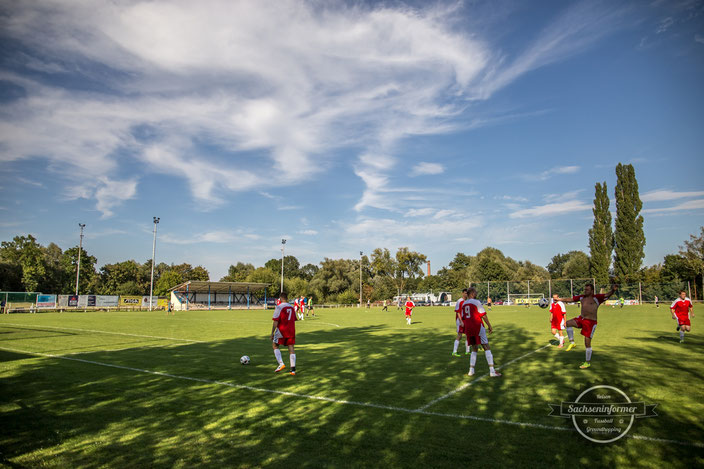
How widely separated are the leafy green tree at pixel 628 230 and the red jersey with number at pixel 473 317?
69.8m

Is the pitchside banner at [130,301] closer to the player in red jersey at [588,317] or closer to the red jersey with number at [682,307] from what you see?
the player in red jersey at [588,317]

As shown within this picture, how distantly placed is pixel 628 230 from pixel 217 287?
231ft

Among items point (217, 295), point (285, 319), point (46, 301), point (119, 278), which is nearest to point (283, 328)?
point (285, 319)

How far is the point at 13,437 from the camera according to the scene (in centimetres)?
582

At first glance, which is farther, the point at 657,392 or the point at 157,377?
the point at 157,377

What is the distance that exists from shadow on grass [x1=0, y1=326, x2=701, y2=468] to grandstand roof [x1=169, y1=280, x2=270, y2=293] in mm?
51141

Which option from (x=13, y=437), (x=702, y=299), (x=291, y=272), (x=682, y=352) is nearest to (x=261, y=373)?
(x=13, y=437)

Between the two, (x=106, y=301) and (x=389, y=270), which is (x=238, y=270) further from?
(x=106, y=301)

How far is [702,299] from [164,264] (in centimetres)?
13613

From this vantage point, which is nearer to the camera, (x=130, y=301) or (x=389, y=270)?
(x=130, y=301)

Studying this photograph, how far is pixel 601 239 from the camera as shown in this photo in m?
70.4

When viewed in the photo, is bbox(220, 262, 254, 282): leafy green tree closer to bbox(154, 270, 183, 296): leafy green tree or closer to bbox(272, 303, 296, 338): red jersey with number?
bbox(154, 270, 183, 296): leafy green tree

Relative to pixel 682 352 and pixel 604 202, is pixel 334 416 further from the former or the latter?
pixel 604 202

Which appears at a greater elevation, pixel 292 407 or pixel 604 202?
pixel 604 202
